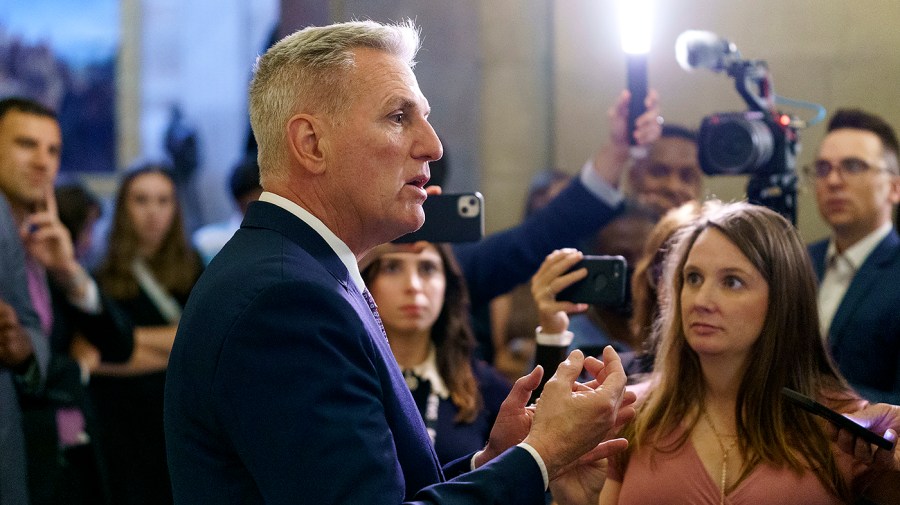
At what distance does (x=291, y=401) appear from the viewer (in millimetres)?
1472

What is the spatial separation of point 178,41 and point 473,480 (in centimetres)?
696

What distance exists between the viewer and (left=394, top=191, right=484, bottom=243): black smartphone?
2.76 m

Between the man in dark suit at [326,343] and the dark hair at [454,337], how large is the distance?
3.56ft

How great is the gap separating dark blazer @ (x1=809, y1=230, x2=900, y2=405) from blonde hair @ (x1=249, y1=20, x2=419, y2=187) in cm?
172

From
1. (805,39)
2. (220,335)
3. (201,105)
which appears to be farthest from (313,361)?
(201,105)

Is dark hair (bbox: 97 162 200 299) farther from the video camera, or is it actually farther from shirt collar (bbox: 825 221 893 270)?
shirt collar (bbox: 825 221 893 270)

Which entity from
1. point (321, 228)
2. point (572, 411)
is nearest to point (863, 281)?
point (572, 411)

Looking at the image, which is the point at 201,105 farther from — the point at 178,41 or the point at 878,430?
the point at 878,430

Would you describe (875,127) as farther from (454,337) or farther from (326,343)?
(326,343)

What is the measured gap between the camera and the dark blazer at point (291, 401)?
1.46 m

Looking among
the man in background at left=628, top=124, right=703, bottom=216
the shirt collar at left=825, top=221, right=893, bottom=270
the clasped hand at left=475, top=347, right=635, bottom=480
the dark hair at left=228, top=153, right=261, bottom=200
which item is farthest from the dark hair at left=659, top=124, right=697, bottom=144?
the clasped hand at left=475, top=347, right=635, bottom=480

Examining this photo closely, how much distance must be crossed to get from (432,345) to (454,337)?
0.21 ft

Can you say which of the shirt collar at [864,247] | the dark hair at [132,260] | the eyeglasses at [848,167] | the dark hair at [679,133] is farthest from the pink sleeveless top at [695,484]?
the dark hair at [132,260]

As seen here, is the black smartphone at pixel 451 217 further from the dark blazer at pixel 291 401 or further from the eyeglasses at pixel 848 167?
the eyeglasses at pixel 848 167
